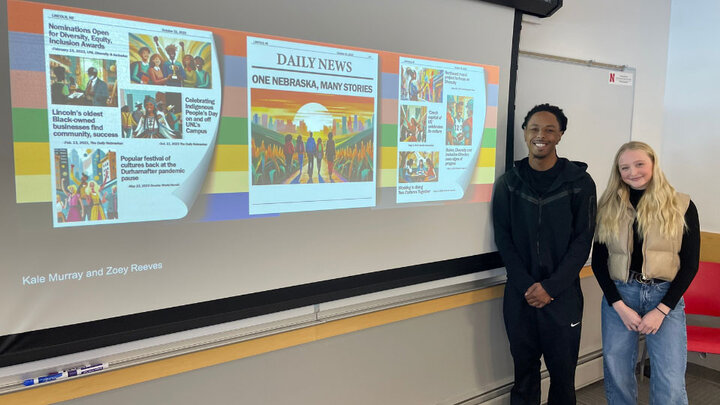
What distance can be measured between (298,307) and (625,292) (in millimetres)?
1606

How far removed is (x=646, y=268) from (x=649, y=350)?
16.6 inches

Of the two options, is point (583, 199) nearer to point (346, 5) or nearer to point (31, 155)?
point (346, 5)

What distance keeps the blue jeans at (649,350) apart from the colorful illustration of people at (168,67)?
7.07 ft

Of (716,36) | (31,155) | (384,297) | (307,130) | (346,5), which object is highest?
(716,36)

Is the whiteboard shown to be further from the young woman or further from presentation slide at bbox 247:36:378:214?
presentation slide at bbox 247:36:378:214

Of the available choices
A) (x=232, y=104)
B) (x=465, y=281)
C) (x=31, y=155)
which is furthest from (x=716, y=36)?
(x=31, y=155)

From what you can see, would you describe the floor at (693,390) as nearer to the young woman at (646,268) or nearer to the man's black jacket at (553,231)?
the young woman at (646,268)

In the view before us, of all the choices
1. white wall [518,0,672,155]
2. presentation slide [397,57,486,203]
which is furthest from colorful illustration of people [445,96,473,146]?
white wall [518,0,672,155]

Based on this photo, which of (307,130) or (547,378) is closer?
(307,130)

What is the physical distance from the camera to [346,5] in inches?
72.1

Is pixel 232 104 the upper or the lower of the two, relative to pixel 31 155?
upper

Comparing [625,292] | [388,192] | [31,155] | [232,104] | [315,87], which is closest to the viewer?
[31,155]

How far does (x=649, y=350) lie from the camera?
217cm

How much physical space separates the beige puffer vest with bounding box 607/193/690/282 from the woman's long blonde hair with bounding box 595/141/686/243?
0.02 metres
